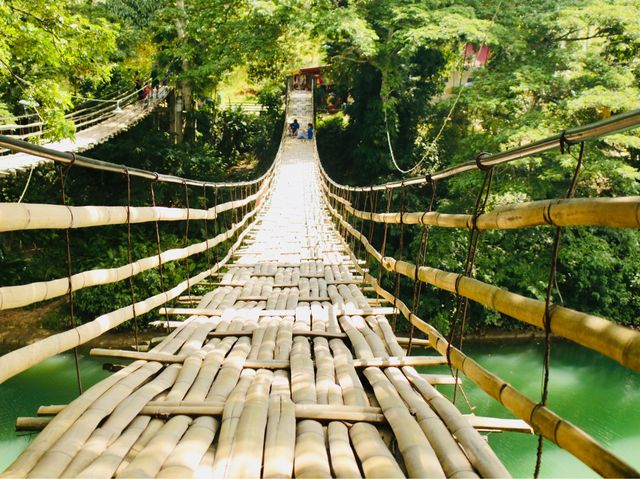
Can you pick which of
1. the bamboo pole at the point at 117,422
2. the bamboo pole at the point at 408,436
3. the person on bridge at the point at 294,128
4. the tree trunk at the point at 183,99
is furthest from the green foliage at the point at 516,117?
the bamboo pole at the point at 117,422

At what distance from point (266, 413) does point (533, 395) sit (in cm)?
621

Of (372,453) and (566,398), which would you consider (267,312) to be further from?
(566,398)

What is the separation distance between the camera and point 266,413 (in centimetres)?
107

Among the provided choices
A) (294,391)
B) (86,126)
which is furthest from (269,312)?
(86,126)

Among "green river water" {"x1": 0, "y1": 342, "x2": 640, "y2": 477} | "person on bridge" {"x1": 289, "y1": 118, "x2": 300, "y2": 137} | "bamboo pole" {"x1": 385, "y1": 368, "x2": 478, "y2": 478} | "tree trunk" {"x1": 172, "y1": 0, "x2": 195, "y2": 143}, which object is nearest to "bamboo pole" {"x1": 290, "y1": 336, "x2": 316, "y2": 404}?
"bamboo pole" {"x1": 385, "y1": 368, "x2": 478, "y2": 478}

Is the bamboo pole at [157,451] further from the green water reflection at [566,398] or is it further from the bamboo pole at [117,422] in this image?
the green water reflection at [566,398]

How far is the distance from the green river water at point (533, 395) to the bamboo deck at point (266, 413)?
A: 4201mm

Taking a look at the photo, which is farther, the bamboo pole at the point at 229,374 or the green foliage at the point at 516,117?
the green foliage at the point at 516,117

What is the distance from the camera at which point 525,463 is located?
489 cm

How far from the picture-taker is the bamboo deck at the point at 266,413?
88cm

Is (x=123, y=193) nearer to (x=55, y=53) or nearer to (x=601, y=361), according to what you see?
(x=55, y=53)

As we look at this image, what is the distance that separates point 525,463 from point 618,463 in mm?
5046

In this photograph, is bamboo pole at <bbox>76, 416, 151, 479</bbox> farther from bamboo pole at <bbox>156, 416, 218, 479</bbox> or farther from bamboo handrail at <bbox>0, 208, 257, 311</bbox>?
bamboo handrail at <bbox>0, 208, 257, 311</bbox>

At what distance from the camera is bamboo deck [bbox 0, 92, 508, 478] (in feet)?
2.89
